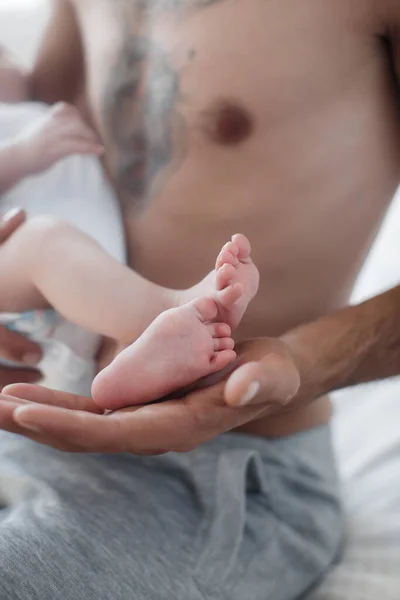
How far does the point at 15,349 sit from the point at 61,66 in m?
0.20

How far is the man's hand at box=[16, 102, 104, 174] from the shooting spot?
0.41 meters

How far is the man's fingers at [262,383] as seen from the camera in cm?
30

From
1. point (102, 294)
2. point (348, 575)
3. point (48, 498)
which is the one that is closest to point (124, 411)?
point (102, 294)

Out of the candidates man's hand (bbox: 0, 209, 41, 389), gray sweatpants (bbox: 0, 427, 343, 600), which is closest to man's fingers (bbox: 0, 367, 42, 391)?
man's hand (bbox: 0, 209, 41, 389)


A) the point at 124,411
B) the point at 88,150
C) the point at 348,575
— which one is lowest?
the point at 348,575

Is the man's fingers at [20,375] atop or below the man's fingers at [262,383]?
below

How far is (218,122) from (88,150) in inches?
3.6

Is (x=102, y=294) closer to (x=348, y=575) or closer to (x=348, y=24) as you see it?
(x=348, y=24)

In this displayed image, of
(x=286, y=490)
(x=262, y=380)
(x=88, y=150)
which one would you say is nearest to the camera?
(x=262, y=380)

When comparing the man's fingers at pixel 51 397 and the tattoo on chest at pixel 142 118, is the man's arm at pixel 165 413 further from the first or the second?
the tattoo on chest at pixel 142 118

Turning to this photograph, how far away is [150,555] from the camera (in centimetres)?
43

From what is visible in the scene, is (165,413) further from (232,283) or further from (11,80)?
(11,80)

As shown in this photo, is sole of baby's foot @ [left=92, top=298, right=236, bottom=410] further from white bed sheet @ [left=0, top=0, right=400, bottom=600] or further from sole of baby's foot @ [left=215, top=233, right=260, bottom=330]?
white bed sheet @ [left=0, top=0, right=400, bottom=600]

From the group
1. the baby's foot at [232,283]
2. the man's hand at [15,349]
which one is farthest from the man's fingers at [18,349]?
the baby's foot at [232,283]
